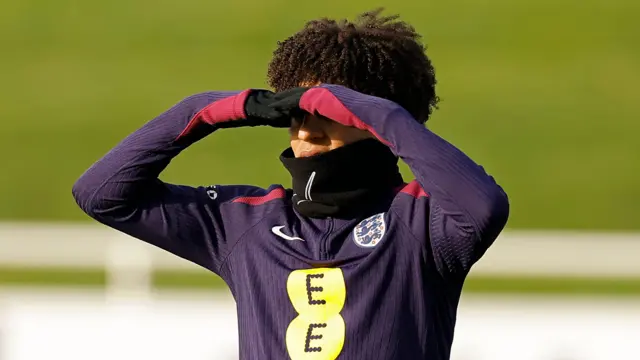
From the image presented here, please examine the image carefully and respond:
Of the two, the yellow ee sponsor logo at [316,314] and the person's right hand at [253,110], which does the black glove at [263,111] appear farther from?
the yellow ee sponsor logo at [316,314]

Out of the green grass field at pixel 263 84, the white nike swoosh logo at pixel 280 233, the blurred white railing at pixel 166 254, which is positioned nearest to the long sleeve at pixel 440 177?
the white nike swoosh logo at pixel 280 233

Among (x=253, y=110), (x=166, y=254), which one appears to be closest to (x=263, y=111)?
(x=253, y=110)

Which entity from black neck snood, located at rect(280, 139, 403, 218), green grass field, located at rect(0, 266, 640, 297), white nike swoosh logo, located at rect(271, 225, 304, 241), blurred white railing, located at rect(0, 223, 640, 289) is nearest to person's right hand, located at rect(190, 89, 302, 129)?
black neck snood, located at rect(280, 139, 403, 218)

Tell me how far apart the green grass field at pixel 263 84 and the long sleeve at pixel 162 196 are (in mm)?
10907

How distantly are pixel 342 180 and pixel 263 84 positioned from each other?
41.1 ft

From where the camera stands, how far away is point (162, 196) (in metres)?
2.65

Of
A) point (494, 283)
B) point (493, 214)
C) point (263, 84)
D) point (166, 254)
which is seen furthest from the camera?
point (263, 84)

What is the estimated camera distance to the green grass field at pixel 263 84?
1484 centimetres

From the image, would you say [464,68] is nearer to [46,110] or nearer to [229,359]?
[46,110]

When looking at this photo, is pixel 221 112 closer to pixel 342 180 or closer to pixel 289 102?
pixel 289 102

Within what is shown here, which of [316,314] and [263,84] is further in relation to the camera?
[263,84]

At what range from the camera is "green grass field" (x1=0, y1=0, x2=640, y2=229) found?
14.8 metres

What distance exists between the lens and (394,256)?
94.3 inches

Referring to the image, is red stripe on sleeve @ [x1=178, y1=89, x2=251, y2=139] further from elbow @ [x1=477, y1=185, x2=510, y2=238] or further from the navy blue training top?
elbow @ [x1=477, y1=185, x2=510, y2=238]
